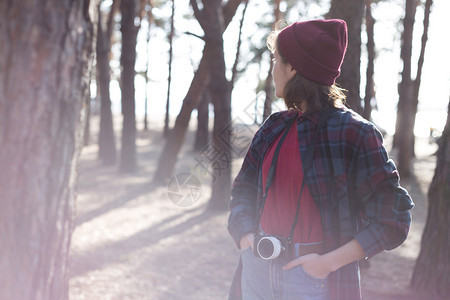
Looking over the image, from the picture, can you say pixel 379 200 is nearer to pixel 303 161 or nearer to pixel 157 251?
pixel 303 161

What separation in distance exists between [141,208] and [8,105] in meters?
6.89

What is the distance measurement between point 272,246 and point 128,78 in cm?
1099

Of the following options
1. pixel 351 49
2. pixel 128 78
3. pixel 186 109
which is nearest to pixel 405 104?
pixel 186 109

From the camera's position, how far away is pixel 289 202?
5.98 feet

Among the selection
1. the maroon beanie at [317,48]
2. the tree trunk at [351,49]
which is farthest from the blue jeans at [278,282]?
the tree trunk at [351,49]

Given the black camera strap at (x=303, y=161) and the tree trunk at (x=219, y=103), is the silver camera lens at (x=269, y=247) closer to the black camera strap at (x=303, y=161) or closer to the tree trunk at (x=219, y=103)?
the black camera strap at (x=303, y=161)

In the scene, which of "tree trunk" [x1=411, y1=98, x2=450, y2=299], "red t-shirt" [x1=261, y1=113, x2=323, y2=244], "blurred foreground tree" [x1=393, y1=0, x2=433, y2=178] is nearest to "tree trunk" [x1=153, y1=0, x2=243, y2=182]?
"tree trunk" [x1=411, y1=98, x2=450, y2=299]

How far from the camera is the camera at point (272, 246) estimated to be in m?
1.73

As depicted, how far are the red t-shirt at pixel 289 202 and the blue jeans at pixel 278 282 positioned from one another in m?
0.13

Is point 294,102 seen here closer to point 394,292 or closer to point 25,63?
point 25,63

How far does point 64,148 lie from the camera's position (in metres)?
1.94

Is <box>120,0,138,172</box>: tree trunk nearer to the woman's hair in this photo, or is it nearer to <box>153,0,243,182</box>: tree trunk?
<box>153,0,243,182</box>: tree trunk

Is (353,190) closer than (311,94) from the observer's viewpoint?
Yes

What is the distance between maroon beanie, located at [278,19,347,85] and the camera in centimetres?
184
